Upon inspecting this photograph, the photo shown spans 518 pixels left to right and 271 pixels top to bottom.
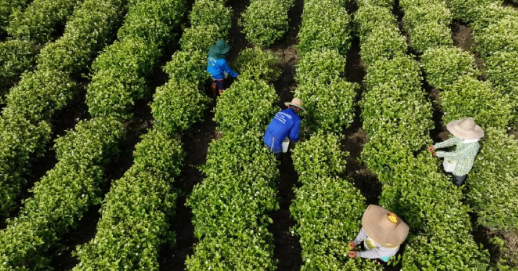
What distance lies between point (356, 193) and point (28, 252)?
7.87m

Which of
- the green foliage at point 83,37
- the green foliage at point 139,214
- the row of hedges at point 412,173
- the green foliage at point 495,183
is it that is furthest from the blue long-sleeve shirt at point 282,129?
the green foliage at point 83,37

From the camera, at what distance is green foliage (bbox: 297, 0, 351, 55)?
12.1 m

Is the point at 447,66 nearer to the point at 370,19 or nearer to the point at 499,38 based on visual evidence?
the point at 499,38

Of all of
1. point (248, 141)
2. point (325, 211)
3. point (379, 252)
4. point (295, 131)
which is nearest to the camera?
point (379, 252)

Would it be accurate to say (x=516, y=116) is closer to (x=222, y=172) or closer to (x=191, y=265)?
(x=222, y=172)

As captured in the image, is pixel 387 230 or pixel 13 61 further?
pixel 13 61

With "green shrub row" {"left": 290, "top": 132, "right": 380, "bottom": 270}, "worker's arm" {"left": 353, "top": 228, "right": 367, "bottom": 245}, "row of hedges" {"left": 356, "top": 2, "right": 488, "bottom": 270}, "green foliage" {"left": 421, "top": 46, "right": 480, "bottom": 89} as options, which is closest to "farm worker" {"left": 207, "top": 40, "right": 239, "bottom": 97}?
"green shrub row" {"left": 290, "top": 132, "right": 380, "bottom": 270}

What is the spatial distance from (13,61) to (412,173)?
46.5ft

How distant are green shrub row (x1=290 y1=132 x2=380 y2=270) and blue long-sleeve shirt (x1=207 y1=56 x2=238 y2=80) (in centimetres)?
398

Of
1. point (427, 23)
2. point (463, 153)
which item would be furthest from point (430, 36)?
point (463, 153)

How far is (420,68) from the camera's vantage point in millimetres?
11742

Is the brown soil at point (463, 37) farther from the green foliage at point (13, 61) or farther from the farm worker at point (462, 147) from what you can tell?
the green foliage at point (13, 61)

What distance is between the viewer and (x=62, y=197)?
26.8ft

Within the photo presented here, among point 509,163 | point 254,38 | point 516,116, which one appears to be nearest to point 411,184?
point 509,163
